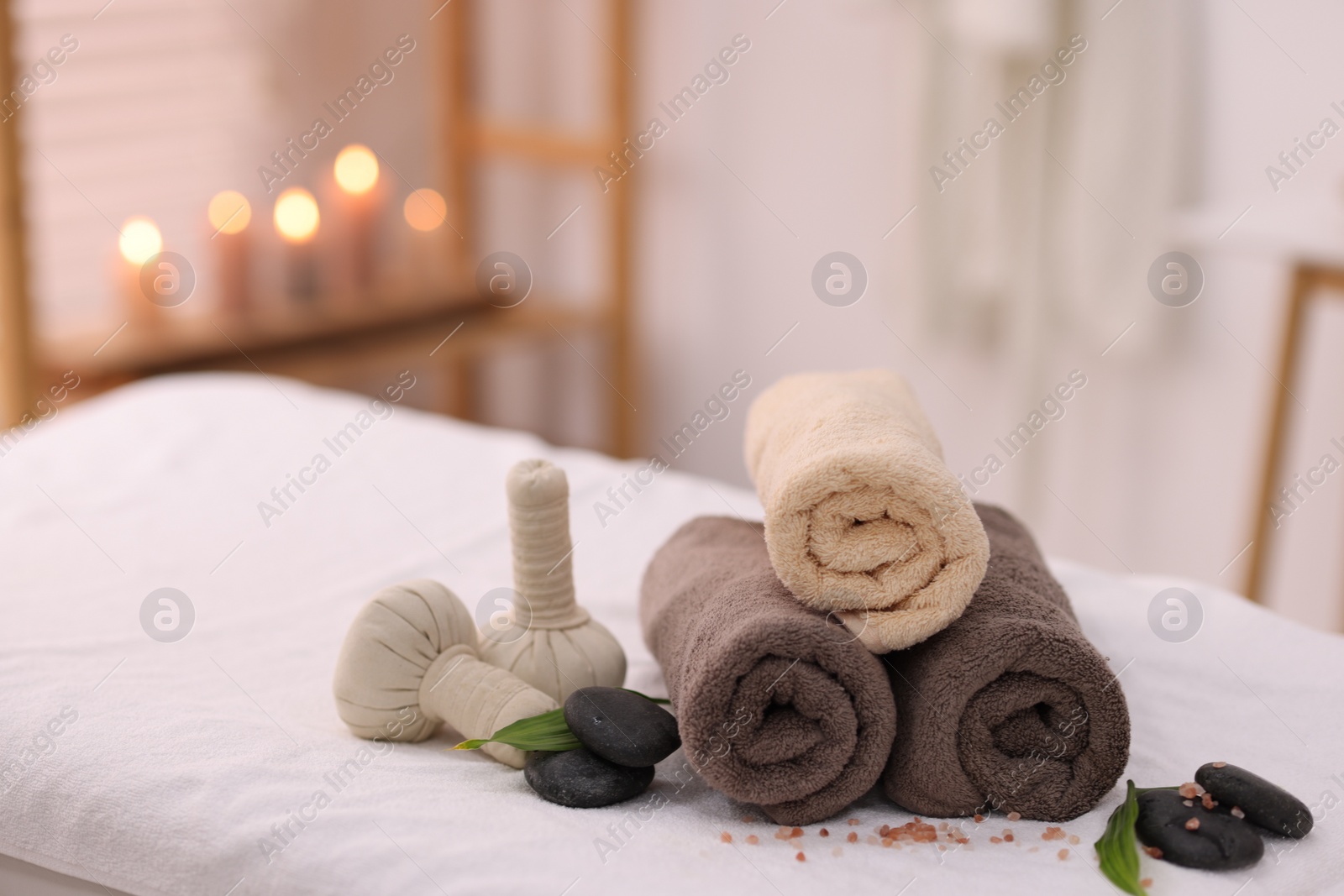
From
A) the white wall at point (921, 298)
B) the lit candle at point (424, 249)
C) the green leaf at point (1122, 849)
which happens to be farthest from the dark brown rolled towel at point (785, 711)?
the lit candle at point (424, 249)

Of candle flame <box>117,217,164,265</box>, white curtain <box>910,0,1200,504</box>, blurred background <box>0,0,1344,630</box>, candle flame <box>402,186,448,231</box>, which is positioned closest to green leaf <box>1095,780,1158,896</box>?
blurred background <box>0,0,1344,630</box>

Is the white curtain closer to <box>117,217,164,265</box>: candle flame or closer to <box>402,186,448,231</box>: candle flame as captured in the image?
<box>402,186,448,231</box>: candle flame

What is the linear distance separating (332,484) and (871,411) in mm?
698

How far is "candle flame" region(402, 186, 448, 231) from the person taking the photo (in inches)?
91.2

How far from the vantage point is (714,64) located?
231 cm

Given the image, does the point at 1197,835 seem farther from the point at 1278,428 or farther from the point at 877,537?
the point at 1278,428

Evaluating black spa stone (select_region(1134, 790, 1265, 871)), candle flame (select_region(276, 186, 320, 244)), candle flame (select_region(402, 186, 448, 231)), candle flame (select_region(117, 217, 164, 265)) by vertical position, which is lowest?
black spa stone (select_region(1134, 790, 1265, 871))

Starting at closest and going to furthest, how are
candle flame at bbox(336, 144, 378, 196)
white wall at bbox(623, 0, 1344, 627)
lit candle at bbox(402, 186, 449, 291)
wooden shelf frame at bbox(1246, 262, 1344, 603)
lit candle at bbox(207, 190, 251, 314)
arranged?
wooden shelf frame at bbox(1246, 262, 1344, 603) → white wall at bbox(623, 0, 1344, 627) → lit candle at bbox(207, 190, 251, 314) → candle flame at bbox(336, 144, 378, 196) → lit candle at bbox(402, 186, 449, 291)

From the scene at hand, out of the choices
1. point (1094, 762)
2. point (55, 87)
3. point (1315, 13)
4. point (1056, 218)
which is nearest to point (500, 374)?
point (55, 87)

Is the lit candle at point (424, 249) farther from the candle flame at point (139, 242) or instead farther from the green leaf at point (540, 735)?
the green leaf at point (540, 735)

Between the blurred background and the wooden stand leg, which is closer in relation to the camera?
the wooden stand leg

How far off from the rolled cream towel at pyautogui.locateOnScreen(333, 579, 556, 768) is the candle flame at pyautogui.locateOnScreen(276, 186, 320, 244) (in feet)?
4.55

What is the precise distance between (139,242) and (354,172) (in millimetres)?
412

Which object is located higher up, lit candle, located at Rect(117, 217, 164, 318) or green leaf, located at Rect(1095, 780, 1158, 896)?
lit candle, located at Rect(117, 217, 164, 318)
